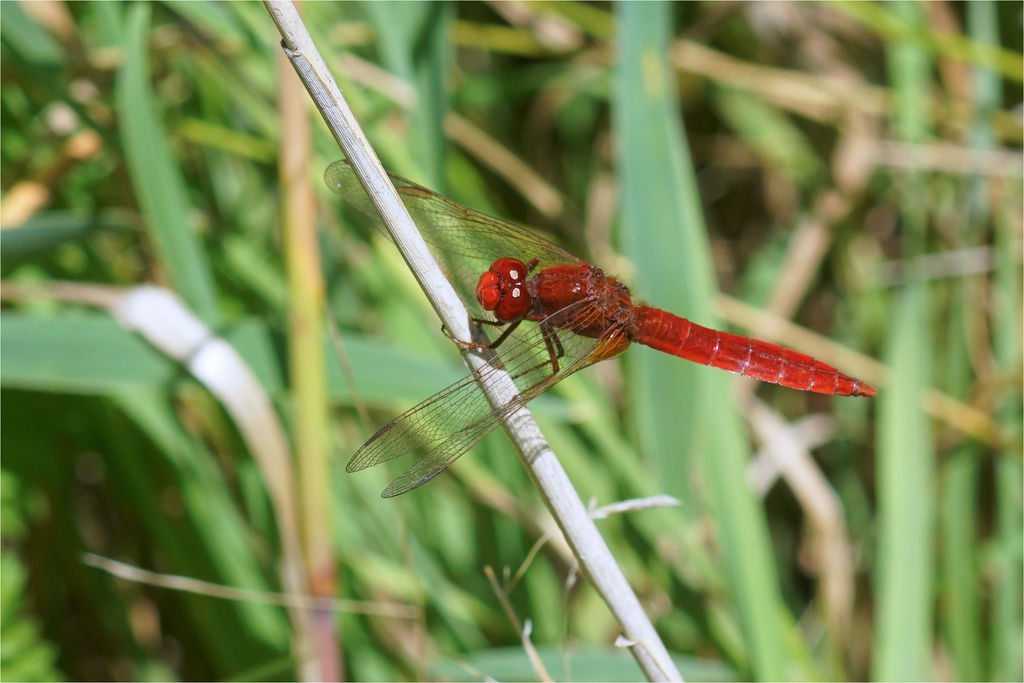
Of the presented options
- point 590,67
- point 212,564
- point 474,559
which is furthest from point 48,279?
point 590,67

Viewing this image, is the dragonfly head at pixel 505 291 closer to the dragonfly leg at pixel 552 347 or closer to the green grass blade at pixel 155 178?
the dragonfly leg at pixel 552 347

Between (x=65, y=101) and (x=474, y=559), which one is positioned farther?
(x=474, y=559)

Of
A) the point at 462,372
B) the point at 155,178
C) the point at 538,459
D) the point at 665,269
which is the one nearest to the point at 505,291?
the point at 462,372

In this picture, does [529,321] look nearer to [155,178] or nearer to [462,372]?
[462,372]

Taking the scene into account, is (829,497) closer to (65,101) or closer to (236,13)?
(236,13)

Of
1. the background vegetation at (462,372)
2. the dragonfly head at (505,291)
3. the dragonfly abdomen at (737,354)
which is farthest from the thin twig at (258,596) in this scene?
the dragonfly abdomen at (737,354)

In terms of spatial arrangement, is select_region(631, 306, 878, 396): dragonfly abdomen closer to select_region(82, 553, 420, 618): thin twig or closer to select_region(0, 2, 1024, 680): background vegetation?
select_region(0, 2, 1024, 680): background vegetation
